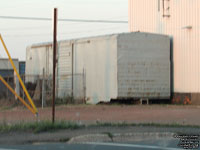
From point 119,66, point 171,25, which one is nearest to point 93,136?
point 119,66

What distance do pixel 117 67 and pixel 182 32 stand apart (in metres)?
5.75

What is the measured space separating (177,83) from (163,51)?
104 inches

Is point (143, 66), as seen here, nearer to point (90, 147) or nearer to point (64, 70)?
point (64, 70)

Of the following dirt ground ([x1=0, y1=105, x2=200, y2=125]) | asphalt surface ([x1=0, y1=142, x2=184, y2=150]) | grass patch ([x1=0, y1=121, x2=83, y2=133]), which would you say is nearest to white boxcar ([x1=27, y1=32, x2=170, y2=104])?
dirt ground ([x1=0, y1=105, x2=200, y2=125])

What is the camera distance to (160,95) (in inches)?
1093

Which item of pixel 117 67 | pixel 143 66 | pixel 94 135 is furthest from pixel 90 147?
pixel 143 66

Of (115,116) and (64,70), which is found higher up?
(64,70)

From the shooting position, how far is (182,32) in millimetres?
28109

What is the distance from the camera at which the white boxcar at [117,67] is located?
26.2 m

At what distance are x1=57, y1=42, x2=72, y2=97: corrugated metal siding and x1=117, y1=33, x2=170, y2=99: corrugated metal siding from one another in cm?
435

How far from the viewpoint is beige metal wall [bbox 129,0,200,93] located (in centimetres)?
2719

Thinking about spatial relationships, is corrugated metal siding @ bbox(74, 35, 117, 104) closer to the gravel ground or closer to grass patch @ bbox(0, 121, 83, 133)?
grass patch @ bbox(0, 121, 83, 133)

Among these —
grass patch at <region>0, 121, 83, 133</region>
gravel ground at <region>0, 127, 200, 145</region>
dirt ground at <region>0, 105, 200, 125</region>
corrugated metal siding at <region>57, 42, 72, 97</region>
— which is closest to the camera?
gravel ground at <region>0, 127, 200, 145</region>

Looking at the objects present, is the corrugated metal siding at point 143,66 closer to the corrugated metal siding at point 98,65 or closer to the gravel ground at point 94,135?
the corrugated metal siding at point 98,65
